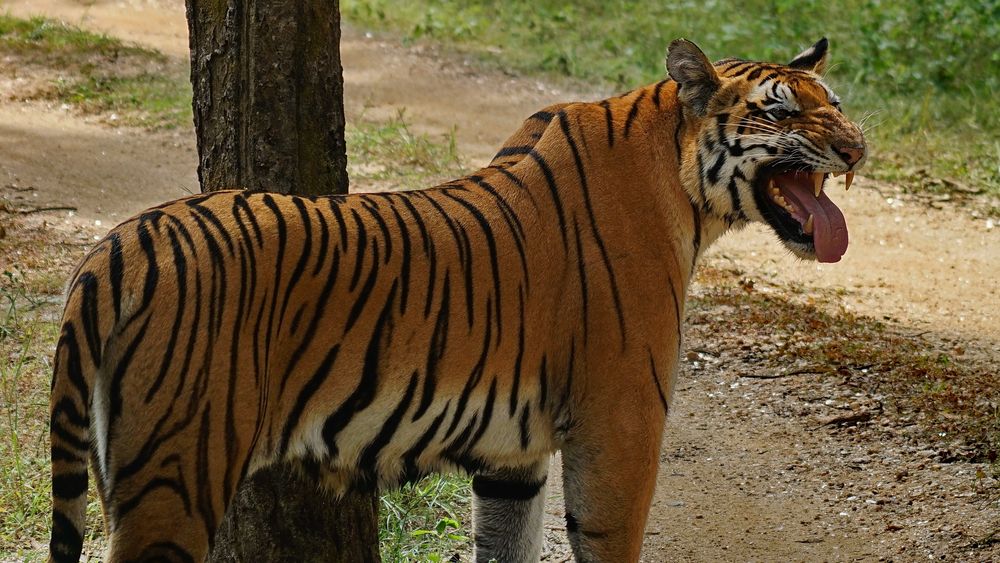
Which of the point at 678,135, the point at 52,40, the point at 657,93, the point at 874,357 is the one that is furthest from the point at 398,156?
the point at 678,135

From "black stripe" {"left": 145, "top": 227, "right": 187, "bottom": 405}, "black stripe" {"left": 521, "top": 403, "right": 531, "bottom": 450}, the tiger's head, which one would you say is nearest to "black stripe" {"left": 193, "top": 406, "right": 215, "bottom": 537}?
"black stripe" {"left": 145, "top": 227, "right": 187, "bottom": 405}

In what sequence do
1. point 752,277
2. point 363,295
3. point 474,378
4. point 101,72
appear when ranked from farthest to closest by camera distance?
point 101,72 → point 752,277 → point 474,378 → point 363,295

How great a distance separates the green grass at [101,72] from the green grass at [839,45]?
2.34 m

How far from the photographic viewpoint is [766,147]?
349cm

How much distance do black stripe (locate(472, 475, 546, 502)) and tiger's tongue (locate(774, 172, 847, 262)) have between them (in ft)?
3.55

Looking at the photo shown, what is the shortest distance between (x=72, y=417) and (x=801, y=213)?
2.04 m

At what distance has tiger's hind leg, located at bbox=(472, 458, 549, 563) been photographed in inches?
149

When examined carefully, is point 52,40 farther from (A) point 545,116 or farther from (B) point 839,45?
(A) point 545,116

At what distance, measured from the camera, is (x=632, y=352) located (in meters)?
3.36

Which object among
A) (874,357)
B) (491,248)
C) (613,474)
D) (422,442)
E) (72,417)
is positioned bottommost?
(874,357)

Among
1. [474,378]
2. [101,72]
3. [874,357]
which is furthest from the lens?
[101,72]

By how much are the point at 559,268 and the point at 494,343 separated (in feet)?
1.00

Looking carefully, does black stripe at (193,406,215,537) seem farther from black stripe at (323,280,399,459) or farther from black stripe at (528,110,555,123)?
black stripe at (528,110,555,123)

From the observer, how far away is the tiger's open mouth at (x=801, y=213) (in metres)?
3.54
